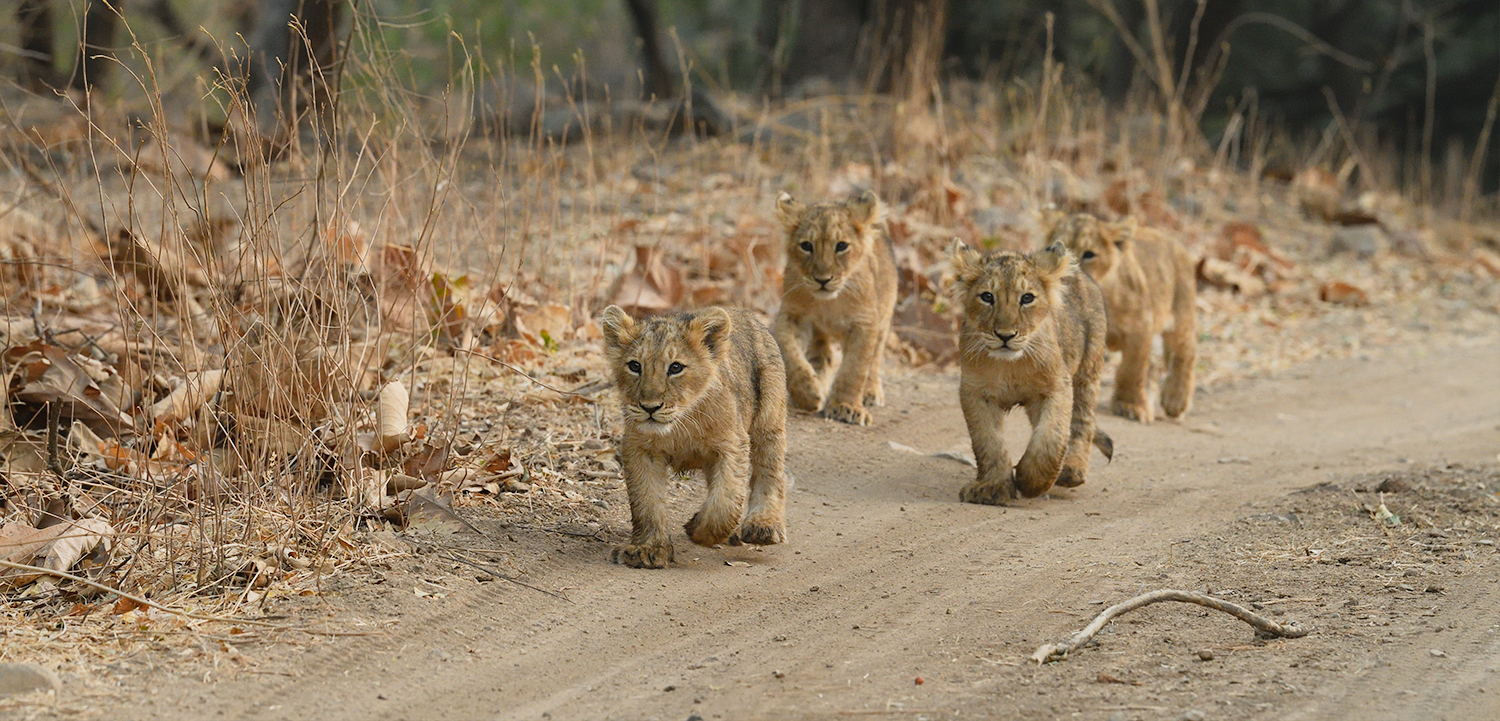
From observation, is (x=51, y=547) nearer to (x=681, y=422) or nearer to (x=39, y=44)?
(x=681, y=422)

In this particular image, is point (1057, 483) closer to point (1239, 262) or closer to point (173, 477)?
point (173, 477)

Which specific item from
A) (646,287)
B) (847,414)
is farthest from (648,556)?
(646,287)

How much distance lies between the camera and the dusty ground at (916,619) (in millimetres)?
4621

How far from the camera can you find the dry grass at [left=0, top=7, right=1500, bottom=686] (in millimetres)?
5594

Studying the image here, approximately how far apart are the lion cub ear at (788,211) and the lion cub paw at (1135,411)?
3.01 m

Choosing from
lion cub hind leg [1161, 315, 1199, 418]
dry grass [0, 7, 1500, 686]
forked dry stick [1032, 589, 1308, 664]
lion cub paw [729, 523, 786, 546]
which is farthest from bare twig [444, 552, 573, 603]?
lion cub hind leg [1161, 315, 1199, 418]

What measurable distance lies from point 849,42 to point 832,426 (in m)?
12.9

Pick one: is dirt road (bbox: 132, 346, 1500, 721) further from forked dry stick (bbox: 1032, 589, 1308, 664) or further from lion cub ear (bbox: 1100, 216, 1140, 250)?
lion cub ear (bbox: 1100, 216, 1140, 250)

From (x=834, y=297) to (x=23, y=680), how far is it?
549 cm

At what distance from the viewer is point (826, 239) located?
351 inches

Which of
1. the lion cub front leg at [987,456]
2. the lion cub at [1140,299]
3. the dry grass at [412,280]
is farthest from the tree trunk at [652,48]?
the lion cub front leg at [987,456]

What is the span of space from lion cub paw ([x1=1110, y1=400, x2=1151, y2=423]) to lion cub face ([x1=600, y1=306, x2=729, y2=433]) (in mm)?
5232

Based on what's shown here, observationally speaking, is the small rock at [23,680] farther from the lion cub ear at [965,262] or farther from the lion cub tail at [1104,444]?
the lion cub tail at [1104,444]

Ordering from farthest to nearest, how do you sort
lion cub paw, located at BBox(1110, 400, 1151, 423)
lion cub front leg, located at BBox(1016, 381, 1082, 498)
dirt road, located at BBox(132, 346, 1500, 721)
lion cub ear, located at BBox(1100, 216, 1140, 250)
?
lion cub paw, located at BBox(1110, 400, 1151, 423), lion cub ear, located at BBox(1100, 216, 1140, 250), lion cub front leg, located at BBox(1016, 381, 1082, 498), dirt road, located at BBox(132, 346, 1500, 721)
